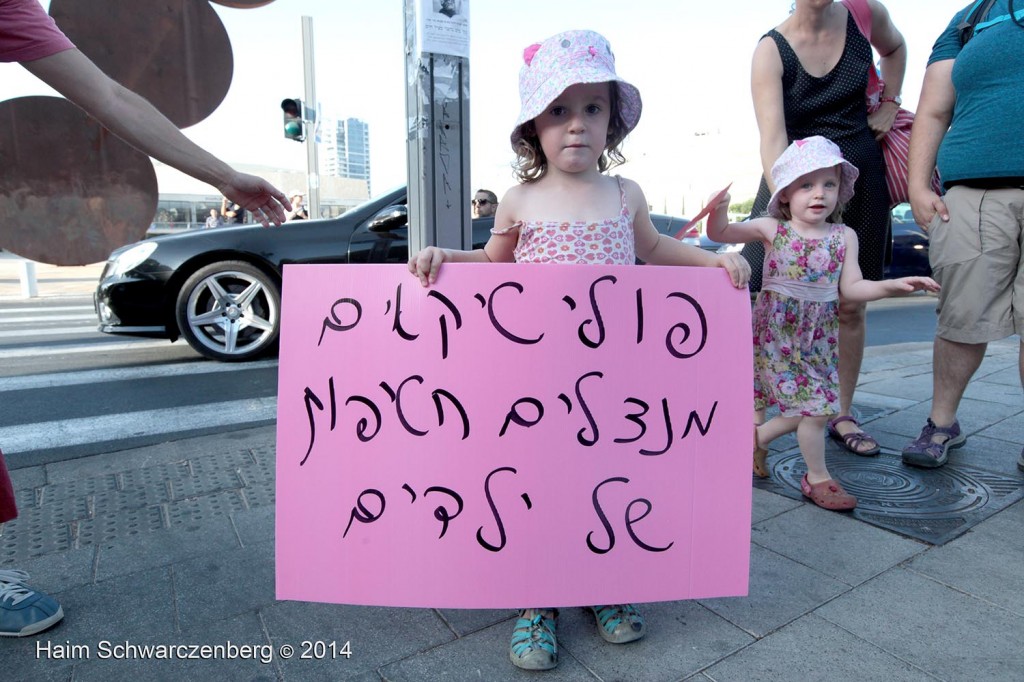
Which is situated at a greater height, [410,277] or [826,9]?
[826,9]

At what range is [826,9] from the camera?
2.78m

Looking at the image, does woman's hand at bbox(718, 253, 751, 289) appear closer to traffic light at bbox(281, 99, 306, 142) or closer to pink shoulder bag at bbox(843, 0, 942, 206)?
pink shoulder bag at bbox(843, 0, 942, 206)

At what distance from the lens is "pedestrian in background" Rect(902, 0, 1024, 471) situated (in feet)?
8.84

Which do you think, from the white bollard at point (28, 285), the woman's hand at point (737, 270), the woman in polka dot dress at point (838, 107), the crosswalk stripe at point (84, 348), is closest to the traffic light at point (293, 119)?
the crosswalk stripe at point (84, 348)

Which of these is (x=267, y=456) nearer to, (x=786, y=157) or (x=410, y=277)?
(x=410, y=277)

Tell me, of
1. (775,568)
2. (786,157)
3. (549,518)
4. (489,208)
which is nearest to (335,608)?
(549,518)

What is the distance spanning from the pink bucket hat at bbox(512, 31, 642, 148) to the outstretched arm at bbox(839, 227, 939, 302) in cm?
95

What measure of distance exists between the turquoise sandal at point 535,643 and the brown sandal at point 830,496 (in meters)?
1.26

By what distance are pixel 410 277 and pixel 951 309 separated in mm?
2438

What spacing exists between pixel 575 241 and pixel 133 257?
15.9 feet

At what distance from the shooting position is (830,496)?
2543 mm

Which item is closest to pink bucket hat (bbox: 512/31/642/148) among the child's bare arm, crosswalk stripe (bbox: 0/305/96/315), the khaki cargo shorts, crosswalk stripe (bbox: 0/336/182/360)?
the child's bare arm

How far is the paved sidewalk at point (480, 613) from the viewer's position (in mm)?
1694

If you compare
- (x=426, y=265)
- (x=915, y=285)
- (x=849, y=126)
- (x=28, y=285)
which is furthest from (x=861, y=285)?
(x=28, y=285)
